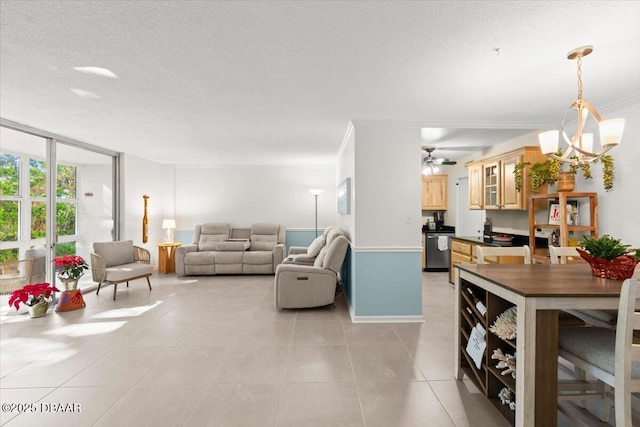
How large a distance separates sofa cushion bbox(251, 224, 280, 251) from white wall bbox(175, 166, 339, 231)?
492mm

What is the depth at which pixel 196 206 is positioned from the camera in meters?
7.07

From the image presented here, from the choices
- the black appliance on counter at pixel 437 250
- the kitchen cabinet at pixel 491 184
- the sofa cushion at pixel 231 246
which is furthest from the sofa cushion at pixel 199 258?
the kitchen cabinet at pixel 491 184

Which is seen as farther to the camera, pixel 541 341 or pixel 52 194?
pixel 52 194

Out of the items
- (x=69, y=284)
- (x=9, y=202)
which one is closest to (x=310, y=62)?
(x=9, y=202)

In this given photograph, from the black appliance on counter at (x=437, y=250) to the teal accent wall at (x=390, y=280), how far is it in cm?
281

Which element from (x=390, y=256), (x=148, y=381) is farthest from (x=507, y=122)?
(x=148, y=381)

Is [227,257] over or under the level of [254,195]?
under

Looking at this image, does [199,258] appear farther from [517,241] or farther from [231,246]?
[517,241]

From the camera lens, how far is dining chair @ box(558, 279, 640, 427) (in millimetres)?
1266

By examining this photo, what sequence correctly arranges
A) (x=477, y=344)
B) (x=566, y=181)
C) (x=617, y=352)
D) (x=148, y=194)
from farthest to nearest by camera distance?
1. (x=148, y=194)
2. (x=566, y=181)
3. (x=477, y=344)
4. (x=617, y=352)

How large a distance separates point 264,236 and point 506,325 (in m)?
5.42

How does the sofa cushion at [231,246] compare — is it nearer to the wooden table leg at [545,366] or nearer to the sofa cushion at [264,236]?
the sofa cushion at [264,236]

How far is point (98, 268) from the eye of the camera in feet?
14.4

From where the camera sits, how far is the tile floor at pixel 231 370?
1892mm
